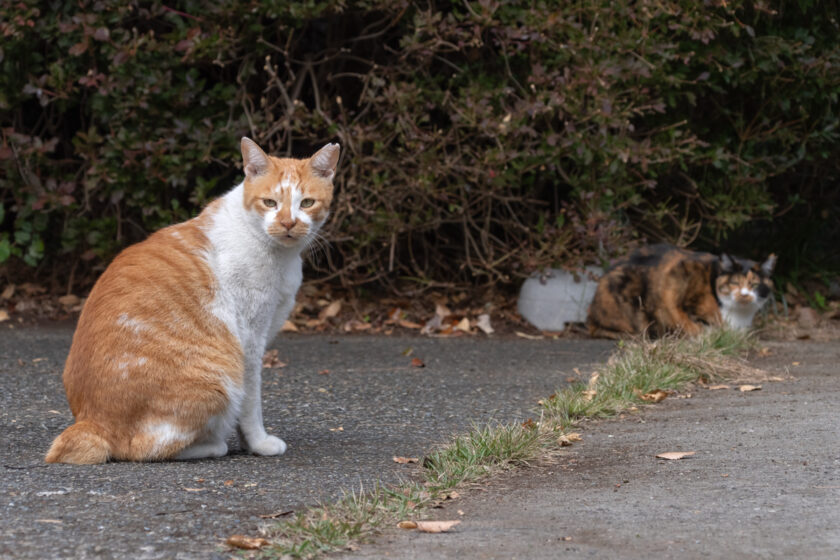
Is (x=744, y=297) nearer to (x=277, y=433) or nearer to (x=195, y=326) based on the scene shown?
(x=277, y=433)

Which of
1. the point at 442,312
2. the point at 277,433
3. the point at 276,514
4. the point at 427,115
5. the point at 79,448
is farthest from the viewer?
the point at 442,312

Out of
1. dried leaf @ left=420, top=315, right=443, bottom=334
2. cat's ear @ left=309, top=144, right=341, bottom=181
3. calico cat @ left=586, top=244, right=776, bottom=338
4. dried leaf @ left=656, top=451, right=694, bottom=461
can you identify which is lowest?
dried leaf @ left=420, top=315, right=443, bottom=334

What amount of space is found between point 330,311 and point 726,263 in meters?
3.00

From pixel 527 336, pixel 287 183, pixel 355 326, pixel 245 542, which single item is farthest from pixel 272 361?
pixel 245 542

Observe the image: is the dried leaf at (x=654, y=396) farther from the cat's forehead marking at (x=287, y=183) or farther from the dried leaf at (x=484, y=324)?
the dried leaf at (x=484, y=324)

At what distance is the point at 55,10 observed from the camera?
7.48 m

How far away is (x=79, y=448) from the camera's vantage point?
3.83 meters

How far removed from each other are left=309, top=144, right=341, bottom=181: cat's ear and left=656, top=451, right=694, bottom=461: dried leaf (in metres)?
1.79

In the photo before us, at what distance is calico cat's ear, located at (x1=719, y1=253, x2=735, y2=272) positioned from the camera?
7531mm

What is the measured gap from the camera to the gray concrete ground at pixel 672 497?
9.40 feet

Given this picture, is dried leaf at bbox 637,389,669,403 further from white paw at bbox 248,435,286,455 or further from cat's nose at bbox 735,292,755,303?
cat's nose at bbox 735,292,755,303

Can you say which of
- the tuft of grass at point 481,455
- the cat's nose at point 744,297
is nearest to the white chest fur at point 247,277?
the tuft of grass at point 481,455

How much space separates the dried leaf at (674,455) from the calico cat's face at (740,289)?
3486 mm

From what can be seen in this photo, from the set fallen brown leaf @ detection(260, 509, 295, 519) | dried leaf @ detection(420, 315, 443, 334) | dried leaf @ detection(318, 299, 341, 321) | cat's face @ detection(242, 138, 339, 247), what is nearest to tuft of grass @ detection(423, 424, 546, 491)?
fallen brown leaf @ detection(260, 509, 295, 519)
